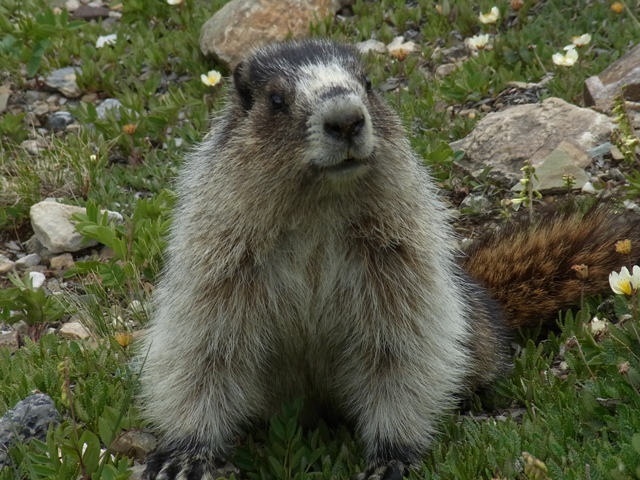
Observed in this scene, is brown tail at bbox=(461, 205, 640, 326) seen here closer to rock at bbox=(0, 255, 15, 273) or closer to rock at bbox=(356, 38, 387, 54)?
rock at bbox=(0, 255, 15, 273)

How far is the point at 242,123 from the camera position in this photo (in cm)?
420

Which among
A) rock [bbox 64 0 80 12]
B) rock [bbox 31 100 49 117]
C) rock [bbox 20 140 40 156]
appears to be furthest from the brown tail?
rock [bbox 64 0 80 12]

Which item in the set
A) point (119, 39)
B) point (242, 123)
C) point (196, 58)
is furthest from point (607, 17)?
point (242, 123)

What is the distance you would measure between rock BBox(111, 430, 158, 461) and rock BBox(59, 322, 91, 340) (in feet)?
3.69

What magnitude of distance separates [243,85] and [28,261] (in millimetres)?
2849

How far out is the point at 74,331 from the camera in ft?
18.5

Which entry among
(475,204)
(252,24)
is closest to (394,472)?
(475,204)

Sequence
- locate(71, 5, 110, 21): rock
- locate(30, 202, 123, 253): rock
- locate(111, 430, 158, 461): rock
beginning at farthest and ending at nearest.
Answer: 1. locate(71, 5, 110, 21): rock
2. locate(30, 202, 123, 253): rock
3. locate(111, 430, 158, 461): rock

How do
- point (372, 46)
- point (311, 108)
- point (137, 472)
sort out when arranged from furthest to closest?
1. point (372, 46)
2. point (137, 472)
3. point (311, 108)

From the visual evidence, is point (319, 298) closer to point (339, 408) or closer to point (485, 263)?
point (339, 408)

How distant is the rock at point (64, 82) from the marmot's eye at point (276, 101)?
4.99m

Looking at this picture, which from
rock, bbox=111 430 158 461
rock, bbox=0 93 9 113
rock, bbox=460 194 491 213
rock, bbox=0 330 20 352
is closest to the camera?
rock, bbox=111 430 158 461

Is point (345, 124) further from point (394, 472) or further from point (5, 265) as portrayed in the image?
point (5, 265)

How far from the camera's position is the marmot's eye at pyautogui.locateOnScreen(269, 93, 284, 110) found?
13.2ft
